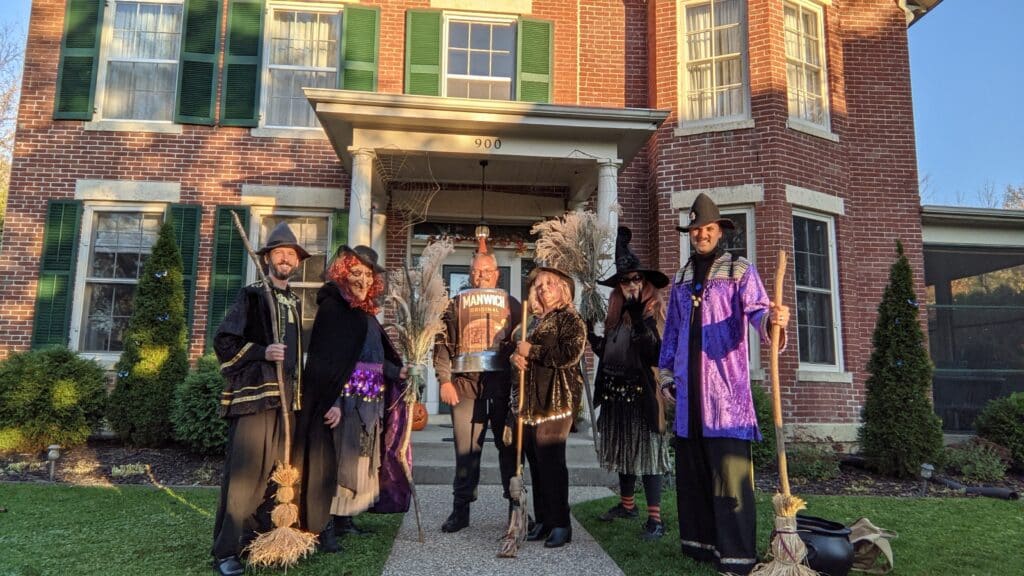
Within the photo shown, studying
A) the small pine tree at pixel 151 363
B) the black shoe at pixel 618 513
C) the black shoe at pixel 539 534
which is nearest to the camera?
the black shoe at pixel 539 534

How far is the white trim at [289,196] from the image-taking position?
9.05 metres

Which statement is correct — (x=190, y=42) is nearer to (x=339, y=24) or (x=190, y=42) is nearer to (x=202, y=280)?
(x=339, y=24)

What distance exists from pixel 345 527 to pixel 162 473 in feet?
11.8

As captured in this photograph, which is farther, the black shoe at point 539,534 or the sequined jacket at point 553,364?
the black shoe at point 539,534

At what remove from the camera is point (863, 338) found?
30.2 feet

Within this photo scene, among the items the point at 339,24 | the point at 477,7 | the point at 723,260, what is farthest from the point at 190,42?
the point at 723,260

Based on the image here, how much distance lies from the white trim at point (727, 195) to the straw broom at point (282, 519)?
662 centimetres

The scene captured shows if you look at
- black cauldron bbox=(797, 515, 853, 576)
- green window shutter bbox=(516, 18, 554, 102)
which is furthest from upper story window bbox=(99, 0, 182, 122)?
black cauldron bbox=(797, 515, 853, 576)

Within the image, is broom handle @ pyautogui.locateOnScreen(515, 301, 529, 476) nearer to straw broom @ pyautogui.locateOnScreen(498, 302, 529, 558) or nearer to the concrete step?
straw broom @ pyautogui.locateOnScreen(498, 302, 529, 558)

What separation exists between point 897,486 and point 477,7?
8.51m

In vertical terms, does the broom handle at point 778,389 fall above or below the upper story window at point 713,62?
below

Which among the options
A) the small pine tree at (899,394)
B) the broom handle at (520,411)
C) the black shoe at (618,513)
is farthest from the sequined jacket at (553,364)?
the small pine tree at (899,394)

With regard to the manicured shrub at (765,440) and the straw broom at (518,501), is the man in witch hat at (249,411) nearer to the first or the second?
the straw broom at (518,501)

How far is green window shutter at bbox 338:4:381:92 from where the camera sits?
9336 mm
